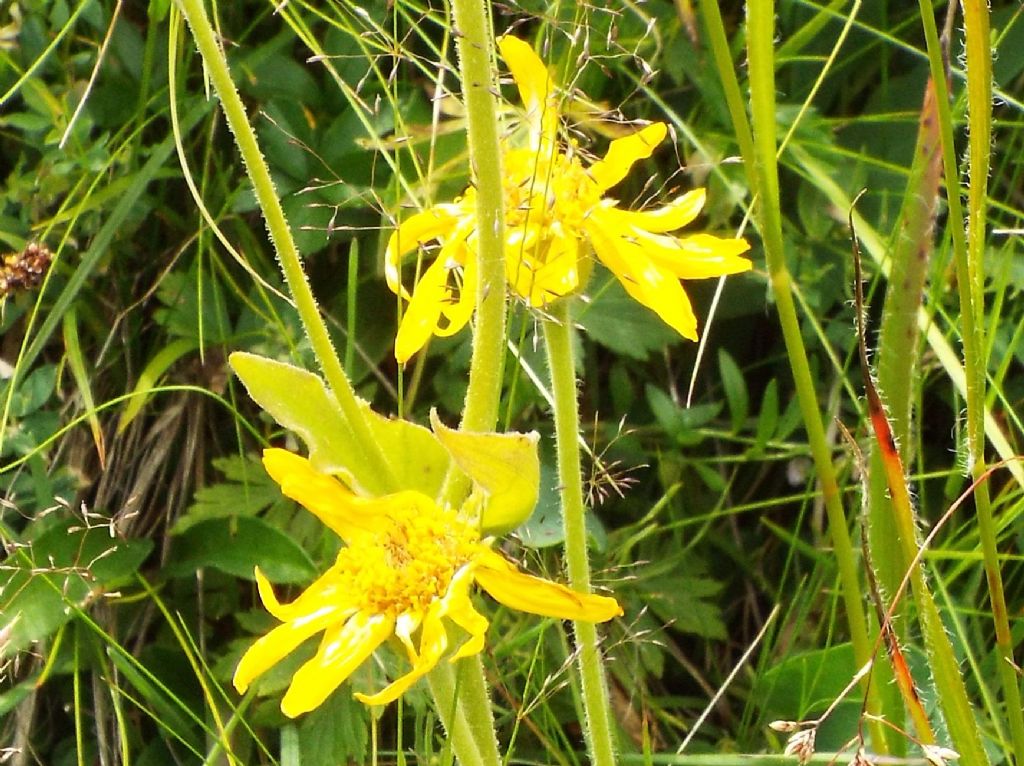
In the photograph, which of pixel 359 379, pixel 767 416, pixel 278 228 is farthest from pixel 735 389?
pixel 278 228

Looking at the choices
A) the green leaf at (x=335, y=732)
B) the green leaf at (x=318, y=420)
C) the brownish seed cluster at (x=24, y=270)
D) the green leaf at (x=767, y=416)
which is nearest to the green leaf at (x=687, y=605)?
the green leaf at (x=767, y=416)

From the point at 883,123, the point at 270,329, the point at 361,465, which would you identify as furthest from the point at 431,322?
the point at 883,123

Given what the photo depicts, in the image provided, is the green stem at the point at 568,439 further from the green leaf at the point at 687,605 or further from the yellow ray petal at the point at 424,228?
the green leaf at the point at 687,605

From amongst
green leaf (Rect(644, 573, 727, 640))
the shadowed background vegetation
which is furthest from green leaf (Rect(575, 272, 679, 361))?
green leaf (Rect(644, 573, 727, 640))

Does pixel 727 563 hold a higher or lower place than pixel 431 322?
lower

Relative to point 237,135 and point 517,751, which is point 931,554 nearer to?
point 517,751

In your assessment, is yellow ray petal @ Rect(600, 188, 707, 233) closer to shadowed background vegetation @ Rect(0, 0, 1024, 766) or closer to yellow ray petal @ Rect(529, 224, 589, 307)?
yellow ray petal @ Rect(529, 224, 589, 307)
